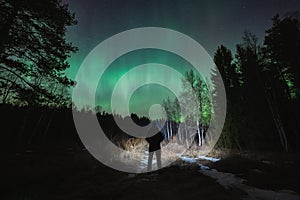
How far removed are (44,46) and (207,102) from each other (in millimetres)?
23422

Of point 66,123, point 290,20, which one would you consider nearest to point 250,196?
point 290,20

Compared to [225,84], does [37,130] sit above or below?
below

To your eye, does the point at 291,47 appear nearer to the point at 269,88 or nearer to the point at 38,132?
the point at 269,88

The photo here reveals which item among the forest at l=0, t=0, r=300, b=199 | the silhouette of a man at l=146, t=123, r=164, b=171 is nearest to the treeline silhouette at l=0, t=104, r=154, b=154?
the forest at l=0, t=0, r=300, b=199

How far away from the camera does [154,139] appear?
800 centimetres

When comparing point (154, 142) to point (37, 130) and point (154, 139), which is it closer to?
point (154, 139)

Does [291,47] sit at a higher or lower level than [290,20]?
lower

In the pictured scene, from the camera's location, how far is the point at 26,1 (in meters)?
6.14

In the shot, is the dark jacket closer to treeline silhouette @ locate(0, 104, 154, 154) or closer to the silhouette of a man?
the silhouette of a man

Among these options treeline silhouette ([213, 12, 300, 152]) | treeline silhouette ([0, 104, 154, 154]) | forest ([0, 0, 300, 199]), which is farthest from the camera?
treeline silhouette ([0, 104, 154, 154])

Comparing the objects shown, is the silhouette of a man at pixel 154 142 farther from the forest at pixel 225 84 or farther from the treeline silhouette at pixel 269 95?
the treeline silhouette at pixel 269 95

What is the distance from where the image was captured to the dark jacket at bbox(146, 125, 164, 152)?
792cm

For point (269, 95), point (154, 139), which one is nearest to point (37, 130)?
point (154, 139)

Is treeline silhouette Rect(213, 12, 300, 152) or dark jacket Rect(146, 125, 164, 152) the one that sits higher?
treeline silhouette Rect(213, 12, 300, 152)
